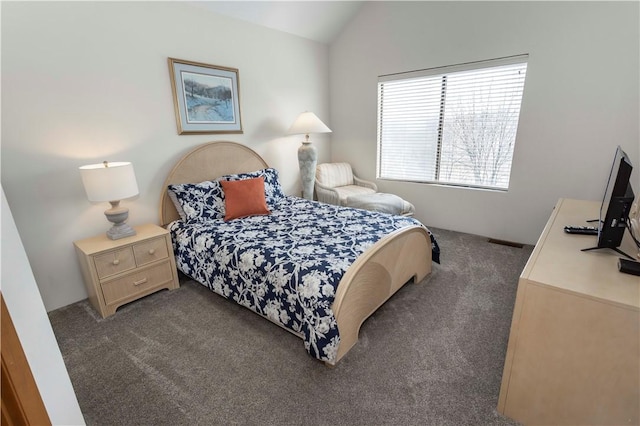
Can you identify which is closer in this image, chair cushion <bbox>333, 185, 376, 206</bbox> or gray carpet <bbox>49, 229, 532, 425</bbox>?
gray carpet <bbox>49, 229, 532, 425</bbox>

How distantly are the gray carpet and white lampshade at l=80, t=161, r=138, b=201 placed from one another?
904 millimetres

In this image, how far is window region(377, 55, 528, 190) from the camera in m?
3.28

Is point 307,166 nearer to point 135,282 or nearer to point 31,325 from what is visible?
point 135,282

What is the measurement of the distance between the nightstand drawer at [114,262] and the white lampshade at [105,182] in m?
0.41

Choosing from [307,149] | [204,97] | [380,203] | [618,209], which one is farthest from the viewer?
[307,149]

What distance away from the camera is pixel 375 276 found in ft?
6.37

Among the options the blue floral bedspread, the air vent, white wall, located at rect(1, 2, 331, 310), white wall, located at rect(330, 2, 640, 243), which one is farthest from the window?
white wall, located at rect(1, 2, 331, 310)

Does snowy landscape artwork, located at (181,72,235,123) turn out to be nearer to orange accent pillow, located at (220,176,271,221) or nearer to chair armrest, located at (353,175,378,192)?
orange accent pillow, located at (220,176,271,221)

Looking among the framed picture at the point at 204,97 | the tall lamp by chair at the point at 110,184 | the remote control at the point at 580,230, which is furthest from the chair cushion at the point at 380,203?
the tall lamp by chair at the point at 110,184

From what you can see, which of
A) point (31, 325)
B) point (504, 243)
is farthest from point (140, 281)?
point (504, 243)

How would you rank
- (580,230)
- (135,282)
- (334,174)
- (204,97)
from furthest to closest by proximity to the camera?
(334,174)
(204,97)
(135,282)
(580,230)

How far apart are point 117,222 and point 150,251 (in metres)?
0.34

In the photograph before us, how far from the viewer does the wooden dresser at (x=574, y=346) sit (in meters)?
1.10

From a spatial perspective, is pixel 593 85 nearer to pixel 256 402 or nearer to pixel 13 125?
pixel 256 402
